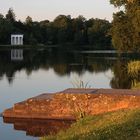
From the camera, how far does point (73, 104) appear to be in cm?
2191

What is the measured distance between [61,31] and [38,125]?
471 ft

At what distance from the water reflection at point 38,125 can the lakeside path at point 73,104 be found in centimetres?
30

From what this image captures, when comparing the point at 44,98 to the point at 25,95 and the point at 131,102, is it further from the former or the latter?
the point at 25,95

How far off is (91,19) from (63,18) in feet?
32.3

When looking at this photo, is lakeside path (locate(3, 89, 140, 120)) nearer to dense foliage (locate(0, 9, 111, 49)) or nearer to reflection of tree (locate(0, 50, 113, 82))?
reflection of tree (locate(0, 50, 113, 82))

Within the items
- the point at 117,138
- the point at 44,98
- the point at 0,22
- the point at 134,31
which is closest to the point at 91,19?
the point at 0,22

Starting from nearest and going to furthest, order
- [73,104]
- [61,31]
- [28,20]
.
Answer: [73,104] < [61,31] < [28,20]

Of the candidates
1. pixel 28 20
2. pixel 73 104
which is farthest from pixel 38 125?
pixel 28 20

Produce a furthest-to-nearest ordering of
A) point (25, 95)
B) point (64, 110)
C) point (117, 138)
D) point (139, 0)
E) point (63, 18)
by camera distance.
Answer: point (63, 18) < point (139, 0) < point (25, 95) < point (64, 110) < point (117, 138)

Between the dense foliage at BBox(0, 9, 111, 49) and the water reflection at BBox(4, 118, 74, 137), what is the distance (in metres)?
130

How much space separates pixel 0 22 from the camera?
154625 millimetres

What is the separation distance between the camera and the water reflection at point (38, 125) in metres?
20.1

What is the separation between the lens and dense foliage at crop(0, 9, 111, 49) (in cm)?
15512

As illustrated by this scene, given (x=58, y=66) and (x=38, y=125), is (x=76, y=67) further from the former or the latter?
(x=38, y=125)
